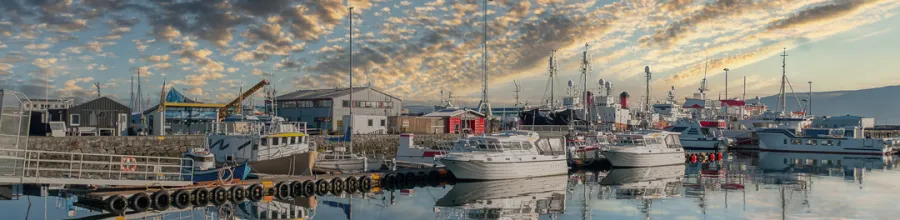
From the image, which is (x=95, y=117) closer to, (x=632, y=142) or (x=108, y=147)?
(x=108, y=147)

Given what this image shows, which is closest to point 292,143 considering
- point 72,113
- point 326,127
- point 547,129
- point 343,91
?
point 72,113

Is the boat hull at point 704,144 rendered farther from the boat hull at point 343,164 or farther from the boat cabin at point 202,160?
the boat cabin at point 202,160

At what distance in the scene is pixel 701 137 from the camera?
8175cm

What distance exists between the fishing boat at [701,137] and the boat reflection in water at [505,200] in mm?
48622

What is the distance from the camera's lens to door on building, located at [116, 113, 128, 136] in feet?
→ 188

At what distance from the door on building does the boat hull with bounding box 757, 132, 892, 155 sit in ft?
224

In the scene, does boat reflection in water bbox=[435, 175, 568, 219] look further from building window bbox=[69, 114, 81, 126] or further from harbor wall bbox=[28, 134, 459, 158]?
building window bbox=[69, 114, 81, 126]

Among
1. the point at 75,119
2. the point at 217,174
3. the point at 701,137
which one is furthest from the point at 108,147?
the point at 701,137

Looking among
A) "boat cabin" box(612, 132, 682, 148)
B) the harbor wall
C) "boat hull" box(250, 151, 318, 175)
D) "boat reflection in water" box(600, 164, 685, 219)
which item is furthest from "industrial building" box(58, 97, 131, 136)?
"boat cabin" box(612, 132, 682, 148)

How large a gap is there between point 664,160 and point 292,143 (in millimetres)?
27995

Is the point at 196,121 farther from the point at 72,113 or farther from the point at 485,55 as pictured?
the point at 485,55

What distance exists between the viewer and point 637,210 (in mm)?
28609

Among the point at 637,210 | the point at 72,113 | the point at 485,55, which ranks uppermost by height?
the point at 485,55

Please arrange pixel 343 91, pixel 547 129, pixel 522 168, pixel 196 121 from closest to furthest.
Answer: pixel 522 168 < pixel 196 121 < pixel 343 91 < pixel 547 129
